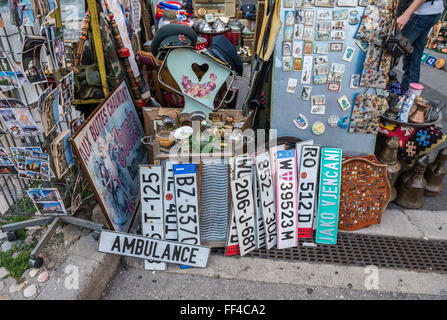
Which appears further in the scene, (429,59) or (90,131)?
→ (429,59)

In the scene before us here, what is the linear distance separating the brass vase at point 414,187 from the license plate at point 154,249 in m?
2.30

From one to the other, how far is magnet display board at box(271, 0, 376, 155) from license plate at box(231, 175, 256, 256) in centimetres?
92

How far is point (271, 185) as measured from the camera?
2984mm

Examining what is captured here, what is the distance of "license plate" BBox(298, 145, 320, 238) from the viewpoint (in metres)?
3.07

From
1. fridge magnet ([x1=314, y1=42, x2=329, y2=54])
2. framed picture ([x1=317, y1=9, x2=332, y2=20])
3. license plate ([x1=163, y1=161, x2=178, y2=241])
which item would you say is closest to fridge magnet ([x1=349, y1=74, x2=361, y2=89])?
fridge magnet ([x1=314, y1=42, x2=329, y2=54])

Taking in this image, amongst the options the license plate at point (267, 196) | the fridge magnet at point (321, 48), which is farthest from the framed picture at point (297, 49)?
the license plate at point (267, 196)

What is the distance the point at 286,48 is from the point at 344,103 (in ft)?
2.69

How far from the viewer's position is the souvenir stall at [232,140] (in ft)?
9.04

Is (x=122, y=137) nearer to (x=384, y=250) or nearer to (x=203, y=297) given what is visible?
(x=203, y=297)

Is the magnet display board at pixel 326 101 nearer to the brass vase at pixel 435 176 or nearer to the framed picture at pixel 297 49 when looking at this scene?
the framed picture at pixel 297 49

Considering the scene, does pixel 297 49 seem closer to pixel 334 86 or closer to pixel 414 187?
pixel 334 86

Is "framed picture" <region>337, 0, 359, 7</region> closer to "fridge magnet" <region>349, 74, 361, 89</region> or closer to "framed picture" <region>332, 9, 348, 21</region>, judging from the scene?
"framed picture" <region>332, 9, 348, 21</region>
